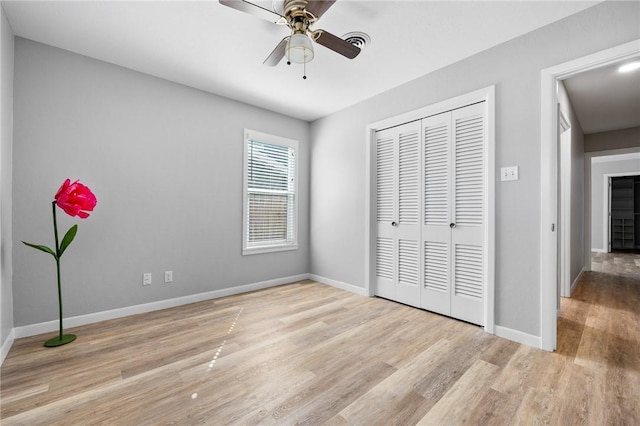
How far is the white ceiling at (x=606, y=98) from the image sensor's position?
9.87ft

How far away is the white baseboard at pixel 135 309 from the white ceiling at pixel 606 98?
4.27 meters

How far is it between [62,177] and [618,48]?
4600 millimetres

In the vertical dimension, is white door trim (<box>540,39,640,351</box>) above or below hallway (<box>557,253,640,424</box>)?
above

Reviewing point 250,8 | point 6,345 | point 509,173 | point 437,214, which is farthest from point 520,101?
point 6,345

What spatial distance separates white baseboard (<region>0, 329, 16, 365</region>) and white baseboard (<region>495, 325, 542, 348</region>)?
154 inches

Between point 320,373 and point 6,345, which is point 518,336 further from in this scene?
point 6,345

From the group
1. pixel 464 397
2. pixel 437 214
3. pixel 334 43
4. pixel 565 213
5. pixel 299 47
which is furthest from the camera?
pixel 565 213

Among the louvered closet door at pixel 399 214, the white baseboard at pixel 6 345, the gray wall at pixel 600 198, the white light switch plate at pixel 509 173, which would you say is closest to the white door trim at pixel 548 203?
the white light switch plate at pixel 509 173

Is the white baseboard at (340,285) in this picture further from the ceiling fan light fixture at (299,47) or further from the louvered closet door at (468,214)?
the ceiling fan light fixture at (299,47)

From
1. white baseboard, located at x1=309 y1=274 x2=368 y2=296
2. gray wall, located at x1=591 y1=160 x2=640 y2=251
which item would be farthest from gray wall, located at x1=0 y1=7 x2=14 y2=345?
gray wall, located at x1=591 y1=160 x2=640 y2=251

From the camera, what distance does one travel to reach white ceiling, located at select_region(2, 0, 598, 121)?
2086 millimetres

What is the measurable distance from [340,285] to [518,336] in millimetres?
2182

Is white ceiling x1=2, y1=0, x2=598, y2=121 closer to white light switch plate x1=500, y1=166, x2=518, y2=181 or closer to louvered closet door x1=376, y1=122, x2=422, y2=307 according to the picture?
louvered closet door x1=376, y1=122, x2=422, y2=307

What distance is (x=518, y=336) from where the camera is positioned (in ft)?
7.79
